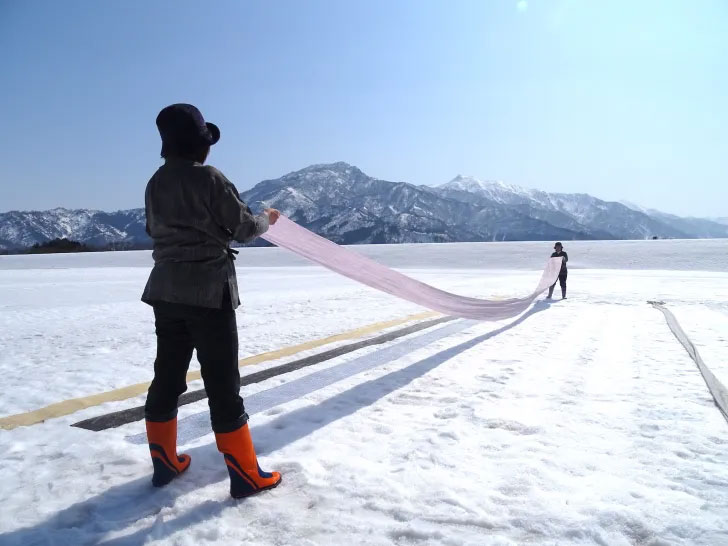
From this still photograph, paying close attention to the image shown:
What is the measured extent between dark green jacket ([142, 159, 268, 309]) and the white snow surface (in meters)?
1.08

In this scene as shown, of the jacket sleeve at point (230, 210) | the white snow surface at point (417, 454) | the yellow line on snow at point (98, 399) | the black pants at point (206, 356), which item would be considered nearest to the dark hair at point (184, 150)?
the jacket sleeve at point (230, 210)

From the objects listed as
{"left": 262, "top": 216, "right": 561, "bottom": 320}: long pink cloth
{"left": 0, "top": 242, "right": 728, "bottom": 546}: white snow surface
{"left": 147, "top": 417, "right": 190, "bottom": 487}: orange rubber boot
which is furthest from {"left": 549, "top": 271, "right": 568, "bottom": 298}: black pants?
{"left": 147, "top": 417, "right": 190, "bottom": 487}: orange rubber boot

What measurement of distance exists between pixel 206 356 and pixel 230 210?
737 millimetres

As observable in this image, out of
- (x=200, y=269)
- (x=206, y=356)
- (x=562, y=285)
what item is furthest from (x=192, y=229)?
(x=562, y=285)

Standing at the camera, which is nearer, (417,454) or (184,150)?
(184,150)

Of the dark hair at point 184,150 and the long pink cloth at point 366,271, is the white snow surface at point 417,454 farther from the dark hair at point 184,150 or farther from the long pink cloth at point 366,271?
the dark hair at point 184,150

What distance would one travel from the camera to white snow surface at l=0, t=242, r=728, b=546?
6.64 ft

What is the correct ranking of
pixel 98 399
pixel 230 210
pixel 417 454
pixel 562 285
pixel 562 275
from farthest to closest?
pixel 562 275
pixel 562 285
pixel 98 399
pixel 417 454
pixel 230 210

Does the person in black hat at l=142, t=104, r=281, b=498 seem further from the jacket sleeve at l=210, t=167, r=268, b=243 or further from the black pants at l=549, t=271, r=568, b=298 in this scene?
the black pants at l=549, t=271, r=568, b=298

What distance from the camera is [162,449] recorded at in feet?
7.77

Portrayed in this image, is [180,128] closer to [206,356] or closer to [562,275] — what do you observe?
[206,356]

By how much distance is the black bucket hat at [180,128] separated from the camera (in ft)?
7.21

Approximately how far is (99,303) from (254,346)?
274 inches

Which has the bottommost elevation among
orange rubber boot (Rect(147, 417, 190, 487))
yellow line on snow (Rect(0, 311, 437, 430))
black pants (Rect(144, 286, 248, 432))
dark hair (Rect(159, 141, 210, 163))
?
yellow line on snow (Rect(0, 311, 437, 430))
